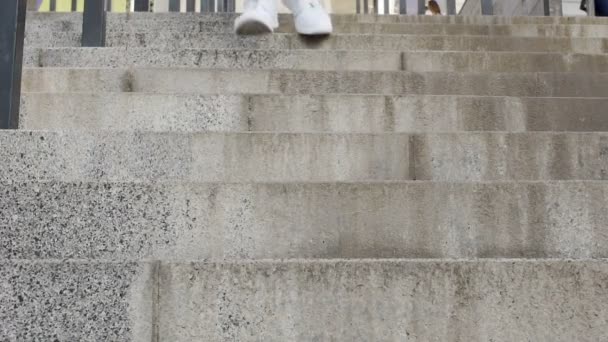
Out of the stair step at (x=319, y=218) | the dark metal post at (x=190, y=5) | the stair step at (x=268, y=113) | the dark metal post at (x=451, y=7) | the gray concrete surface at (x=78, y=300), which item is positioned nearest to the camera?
the gray concrete surface at (x=78, y=300)

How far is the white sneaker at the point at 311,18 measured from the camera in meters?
3.99

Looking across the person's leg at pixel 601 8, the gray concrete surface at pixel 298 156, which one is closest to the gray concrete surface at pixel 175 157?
the gray concrete surface at pixel 298 156

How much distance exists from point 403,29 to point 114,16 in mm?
1723

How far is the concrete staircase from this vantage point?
172 cm

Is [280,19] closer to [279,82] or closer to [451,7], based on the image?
[279,82]

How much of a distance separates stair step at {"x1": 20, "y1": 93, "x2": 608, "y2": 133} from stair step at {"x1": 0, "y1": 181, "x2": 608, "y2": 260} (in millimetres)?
826

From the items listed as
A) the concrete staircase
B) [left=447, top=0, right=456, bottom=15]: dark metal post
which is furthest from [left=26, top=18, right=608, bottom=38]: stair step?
[left=447, top=0, right=456, bottom=15]: dark metal post

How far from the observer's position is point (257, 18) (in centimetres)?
390

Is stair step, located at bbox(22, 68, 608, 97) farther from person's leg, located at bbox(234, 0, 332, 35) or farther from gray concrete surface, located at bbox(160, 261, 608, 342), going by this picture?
gray concrete surface, located at bbox(160, 261, 608, 342)

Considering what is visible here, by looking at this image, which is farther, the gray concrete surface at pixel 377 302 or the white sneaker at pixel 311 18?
the white sneaker at pixel 311 18

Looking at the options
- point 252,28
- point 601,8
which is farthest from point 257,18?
point 601,8

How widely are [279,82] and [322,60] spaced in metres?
0.47

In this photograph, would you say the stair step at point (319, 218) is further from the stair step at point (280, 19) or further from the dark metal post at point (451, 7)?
the dark metal post at point (451, 7)

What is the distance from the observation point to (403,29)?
14.9 ft
